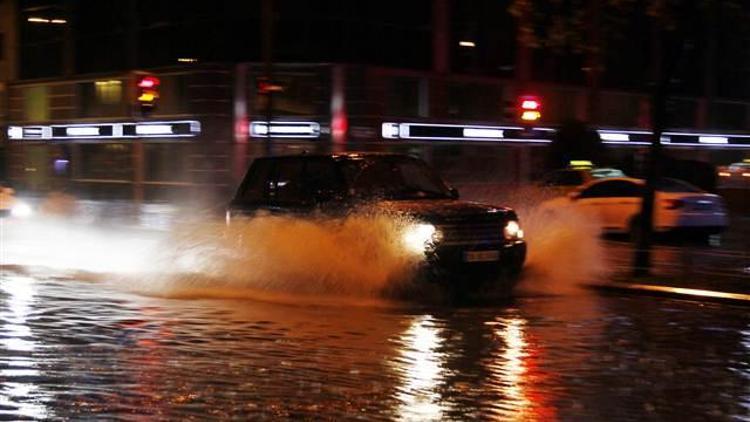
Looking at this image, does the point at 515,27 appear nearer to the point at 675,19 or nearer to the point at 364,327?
the point at 675,19

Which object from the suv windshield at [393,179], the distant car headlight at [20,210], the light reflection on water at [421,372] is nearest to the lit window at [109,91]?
the distant car headlight at [20,210]

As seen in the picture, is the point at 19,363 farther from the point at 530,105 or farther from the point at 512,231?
the point at 530,105

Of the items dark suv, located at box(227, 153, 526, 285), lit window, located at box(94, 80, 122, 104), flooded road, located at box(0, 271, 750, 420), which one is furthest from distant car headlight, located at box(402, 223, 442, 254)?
lit window, located at box(94, 80, 122, 104)

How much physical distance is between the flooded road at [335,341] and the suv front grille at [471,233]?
684 mm

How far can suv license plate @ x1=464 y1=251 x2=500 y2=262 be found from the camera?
12484mm

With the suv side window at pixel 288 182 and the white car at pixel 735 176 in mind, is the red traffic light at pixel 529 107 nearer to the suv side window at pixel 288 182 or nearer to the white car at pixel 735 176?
the white car at pixel 735 176

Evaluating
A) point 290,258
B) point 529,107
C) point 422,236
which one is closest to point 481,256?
point 422,236

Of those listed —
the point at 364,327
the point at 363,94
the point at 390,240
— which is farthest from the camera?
the point at 363,94

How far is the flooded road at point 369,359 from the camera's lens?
7.37m

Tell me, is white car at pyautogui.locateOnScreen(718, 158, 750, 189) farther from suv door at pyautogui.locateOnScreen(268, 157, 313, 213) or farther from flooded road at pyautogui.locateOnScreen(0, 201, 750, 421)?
suv door at pyautogui.locateOnScreen(268, 157, 313, 213)

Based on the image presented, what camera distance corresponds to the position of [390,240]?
12344mm

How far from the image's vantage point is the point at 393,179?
1339 cm

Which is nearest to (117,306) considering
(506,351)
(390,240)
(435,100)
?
(390,240)

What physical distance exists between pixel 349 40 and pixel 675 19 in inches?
807
